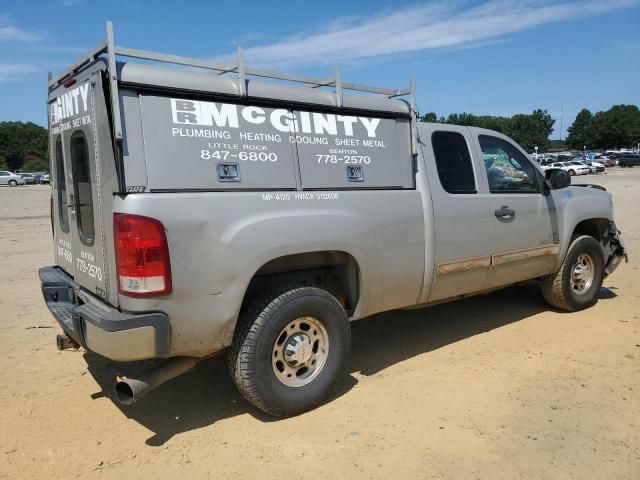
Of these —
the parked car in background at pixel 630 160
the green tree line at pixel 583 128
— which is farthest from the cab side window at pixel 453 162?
the green tree line at pixel 583 128

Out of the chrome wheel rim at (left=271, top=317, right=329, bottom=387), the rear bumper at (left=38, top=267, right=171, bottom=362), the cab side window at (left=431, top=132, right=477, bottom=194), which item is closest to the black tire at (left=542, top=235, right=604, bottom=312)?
the cab side window at (left=431, top=132, right=477, bottom=194)

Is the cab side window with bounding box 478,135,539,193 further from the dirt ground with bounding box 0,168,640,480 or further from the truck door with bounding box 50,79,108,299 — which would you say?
the truck door with bounding box 50,79,108,299

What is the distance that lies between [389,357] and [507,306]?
2.20 m

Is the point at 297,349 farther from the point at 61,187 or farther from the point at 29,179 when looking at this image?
the point at 29,179

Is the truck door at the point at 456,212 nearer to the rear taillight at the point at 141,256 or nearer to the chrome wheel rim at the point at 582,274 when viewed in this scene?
the chrome wheel rim at the point at 582,274

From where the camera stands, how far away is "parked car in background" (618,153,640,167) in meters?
61.2

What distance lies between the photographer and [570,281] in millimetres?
5832

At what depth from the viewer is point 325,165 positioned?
12.4 feet

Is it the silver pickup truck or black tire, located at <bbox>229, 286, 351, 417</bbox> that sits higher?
the silver pickup truck

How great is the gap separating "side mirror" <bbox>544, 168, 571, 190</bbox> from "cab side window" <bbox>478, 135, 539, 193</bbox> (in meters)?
0.13

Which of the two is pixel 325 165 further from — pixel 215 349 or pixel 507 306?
pixel 507 306

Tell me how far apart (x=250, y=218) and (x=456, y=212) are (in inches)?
77.7

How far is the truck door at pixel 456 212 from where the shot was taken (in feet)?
14.5

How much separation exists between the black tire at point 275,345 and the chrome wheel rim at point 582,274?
337cm
